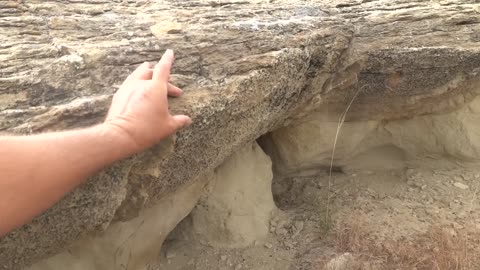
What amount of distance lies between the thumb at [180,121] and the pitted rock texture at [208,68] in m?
0.07

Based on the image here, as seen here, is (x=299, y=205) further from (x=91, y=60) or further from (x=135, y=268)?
(x=91, y=60)

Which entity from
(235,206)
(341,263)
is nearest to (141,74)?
(235,206)

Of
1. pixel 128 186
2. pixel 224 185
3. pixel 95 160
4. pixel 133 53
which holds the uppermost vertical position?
pixel 133 53

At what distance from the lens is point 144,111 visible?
5.21ft

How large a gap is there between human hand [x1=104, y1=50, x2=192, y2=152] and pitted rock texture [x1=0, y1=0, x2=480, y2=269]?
8cm

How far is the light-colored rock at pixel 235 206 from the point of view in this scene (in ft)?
8.30

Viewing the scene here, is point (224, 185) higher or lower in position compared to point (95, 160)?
lower

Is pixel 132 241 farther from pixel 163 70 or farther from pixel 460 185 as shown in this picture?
pixel 460 185

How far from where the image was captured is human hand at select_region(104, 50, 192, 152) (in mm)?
1560

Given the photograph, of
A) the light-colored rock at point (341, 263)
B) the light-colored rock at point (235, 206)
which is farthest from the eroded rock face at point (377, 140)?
the light-colored rock at point (341, 263)

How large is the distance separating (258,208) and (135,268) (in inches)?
25.4

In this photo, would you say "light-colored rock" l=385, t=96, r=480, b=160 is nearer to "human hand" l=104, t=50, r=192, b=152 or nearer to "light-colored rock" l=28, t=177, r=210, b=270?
"light-colored rock" l=28, t=177, r=210, b=270

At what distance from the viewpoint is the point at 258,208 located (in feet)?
8.66

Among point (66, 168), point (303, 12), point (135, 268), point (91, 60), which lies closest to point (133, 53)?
point (91, 60)
